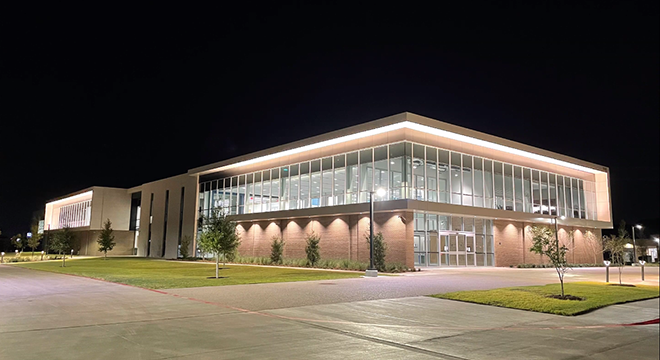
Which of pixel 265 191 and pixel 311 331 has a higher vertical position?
pixel 265 191

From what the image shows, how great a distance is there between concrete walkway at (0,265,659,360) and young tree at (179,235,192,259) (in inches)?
1456

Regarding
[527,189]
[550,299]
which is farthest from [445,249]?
[550,299]

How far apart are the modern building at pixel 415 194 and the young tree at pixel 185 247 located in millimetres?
4961

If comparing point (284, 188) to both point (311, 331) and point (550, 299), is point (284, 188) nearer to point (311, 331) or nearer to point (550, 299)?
point (550, 299)

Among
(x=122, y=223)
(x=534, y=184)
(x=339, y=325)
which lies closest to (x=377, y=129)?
(x=534, y=184)

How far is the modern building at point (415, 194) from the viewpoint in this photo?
31.6 meters

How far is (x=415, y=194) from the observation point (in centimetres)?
3122

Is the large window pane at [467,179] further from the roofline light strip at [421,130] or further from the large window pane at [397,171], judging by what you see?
the large window pane at [397,171]

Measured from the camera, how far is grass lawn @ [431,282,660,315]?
12594mm

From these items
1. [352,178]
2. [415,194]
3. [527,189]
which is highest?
[352,178]

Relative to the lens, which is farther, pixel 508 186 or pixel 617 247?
pixel 508 186

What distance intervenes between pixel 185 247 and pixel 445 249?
29047 mm

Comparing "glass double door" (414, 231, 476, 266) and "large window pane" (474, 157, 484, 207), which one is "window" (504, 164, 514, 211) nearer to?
"large window pane" (474, 157, 484, 207)

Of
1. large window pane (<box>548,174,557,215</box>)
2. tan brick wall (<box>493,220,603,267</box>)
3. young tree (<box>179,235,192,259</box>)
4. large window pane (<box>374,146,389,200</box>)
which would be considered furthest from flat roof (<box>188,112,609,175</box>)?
young tree (<box>179,235,192,259</box>)
